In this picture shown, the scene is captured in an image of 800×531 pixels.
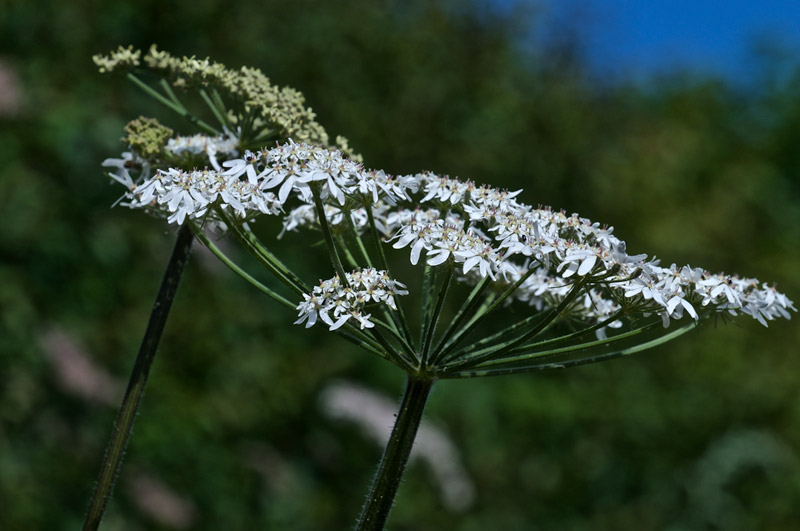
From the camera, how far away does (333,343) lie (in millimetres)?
7965

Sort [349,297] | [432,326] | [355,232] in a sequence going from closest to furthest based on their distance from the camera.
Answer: [349,297] < [432,326] < [355,232]

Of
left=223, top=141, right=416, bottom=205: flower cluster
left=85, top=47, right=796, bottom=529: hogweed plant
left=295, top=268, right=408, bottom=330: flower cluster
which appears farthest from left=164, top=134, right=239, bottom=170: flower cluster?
left=295, top=268, right=408, bottom=330: flower cluster

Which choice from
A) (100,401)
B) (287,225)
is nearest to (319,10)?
(100,401)

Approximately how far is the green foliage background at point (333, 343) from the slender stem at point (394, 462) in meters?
1.80

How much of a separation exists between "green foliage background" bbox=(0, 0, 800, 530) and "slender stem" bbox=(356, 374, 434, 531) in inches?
71.1

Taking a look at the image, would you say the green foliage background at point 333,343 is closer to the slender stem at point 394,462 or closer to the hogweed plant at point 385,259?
the hogweed plant at point 385,259

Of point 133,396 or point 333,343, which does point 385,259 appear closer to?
point 133,396

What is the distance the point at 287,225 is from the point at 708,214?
15.9 m

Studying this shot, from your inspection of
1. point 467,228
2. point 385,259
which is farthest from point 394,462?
point 467,228

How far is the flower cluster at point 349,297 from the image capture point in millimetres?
1701

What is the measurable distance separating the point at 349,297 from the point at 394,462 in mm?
335

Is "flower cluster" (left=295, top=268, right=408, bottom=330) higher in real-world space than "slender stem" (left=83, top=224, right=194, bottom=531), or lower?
higher

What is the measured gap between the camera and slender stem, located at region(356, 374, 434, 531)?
5.72 ft

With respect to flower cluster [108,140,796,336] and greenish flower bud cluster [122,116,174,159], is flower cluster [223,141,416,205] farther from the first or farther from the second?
greenish flower bud cluster [122,116,174,159]
